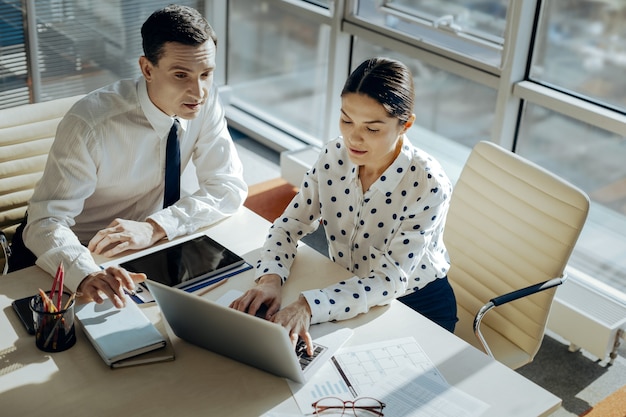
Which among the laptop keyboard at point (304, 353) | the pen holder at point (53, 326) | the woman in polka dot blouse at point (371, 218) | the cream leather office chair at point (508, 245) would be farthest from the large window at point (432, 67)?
the pen holder at point (53, 326)

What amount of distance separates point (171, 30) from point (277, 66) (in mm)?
2953

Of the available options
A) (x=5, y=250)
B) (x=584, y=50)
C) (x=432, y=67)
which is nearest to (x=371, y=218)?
(x=5, y=250)

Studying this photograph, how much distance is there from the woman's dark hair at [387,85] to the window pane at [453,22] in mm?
1536

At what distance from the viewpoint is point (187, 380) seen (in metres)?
1.74

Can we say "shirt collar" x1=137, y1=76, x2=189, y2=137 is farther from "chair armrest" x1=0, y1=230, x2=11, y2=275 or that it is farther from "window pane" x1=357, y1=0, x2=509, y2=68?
"window pane" x1=357, y1=0, x2=509, y2=68

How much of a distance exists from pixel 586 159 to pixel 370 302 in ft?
6.23

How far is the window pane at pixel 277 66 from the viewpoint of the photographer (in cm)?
478

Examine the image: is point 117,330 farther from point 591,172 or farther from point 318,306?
point 591,172

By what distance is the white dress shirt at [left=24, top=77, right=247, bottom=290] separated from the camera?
7.08ft

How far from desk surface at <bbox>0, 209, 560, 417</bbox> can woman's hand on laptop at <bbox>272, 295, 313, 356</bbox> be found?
0.11 meters

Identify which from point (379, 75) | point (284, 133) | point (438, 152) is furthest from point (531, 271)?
point (284, 133)

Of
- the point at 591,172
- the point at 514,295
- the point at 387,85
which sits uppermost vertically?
the point at 387,85

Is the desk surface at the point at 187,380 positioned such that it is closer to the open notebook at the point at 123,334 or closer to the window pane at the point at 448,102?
the open notebook at the point at 123,334

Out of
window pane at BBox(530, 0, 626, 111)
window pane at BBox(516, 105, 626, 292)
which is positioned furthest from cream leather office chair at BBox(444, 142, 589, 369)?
window pane at BBox(516, 105, 626, 292)
